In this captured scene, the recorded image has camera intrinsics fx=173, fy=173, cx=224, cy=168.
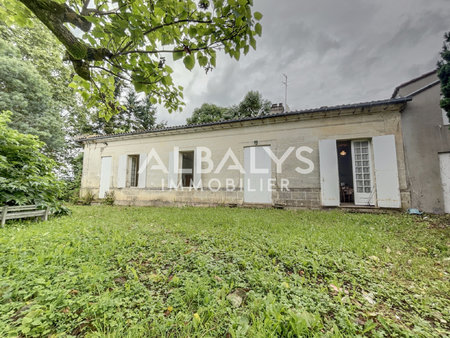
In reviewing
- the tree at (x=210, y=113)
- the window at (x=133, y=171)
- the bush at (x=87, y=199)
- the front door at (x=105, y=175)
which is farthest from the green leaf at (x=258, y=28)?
the tree at (x=210, y=113)

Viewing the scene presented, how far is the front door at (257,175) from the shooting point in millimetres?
7184

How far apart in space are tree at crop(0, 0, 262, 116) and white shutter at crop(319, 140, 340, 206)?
593 cm

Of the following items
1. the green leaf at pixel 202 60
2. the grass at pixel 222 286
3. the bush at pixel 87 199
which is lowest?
the grass at pixel 222 286

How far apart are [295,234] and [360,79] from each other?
1310 centimetres

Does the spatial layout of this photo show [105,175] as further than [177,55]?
Yes

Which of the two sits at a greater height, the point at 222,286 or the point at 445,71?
the point at 445,71

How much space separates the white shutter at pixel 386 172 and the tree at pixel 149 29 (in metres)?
6.56

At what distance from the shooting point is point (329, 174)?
6355mm

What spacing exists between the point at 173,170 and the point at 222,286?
24.4 ft

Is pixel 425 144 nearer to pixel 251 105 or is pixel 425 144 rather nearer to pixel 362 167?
pixel 362 167

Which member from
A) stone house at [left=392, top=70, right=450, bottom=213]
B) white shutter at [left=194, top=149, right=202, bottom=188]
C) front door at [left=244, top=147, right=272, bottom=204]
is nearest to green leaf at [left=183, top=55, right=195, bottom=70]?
front door at [left=244, top=147, right=272, bottom=204]

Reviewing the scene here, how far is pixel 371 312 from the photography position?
1.36 metres

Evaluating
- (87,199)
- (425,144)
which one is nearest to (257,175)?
(425,144)

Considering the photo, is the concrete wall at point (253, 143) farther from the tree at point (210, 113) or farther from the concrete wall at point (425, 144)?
the tree at point (210, 113)
